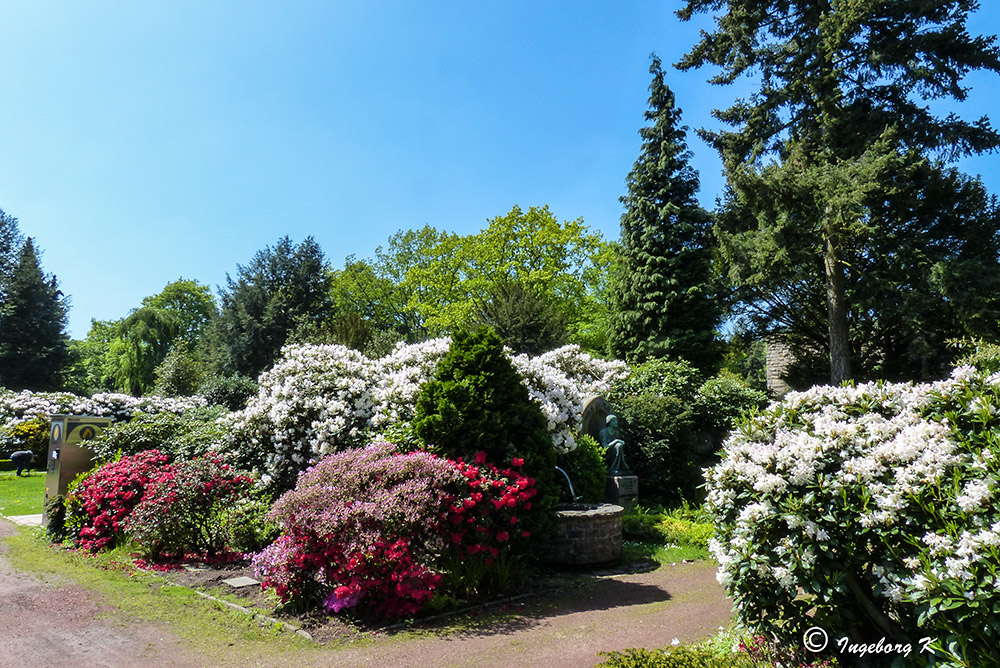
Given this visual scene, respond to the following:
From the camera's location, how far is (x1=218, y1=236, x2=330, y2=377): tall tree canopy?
31.9 meters

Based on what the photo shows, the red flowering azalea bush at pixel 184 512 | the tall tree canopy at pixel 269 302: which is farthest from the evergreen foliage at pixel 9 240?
the red flowering azalea bush at pixel 184 512

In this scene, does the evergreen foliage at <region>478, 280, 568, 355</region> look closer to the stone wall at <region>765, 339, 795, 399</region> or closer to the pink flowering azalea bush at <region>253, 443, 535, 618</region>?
the pink flowering azalea bush at <region>253, 443, 535, 618</region>

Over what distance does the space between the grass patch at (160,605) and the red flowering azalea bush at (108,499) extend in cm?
31

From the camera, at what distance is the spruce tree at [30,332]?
113 feet

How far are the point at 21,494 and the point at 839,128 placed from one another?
22989 mm

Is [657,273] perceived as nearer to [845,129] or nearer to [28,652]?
[845,129]

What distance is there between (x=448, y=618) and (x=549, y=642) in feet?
3.31

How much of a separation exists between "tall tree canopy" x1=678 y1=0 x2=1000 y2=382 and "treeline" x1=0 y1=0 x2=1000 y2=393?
2.2 inches

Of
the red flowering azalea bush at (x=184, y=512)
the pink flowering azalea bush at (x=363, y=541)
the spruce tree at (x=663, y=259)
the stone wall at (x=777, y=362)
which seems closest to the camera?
the pink flowering azalea bush at (x=363, y=541)

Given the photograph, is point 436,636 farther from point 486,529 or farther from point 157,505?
point 157,505

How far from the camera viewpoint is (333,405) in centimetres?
859

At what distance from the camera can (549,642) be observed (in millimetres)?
4516

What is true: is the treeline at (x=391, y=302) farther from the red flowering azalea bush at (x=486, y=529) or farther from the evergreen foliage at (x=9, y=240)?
the red flowering azalea bush at (x=486, y=529)

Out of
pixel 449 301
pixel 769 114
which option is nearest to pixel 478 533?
pixel 769 114
